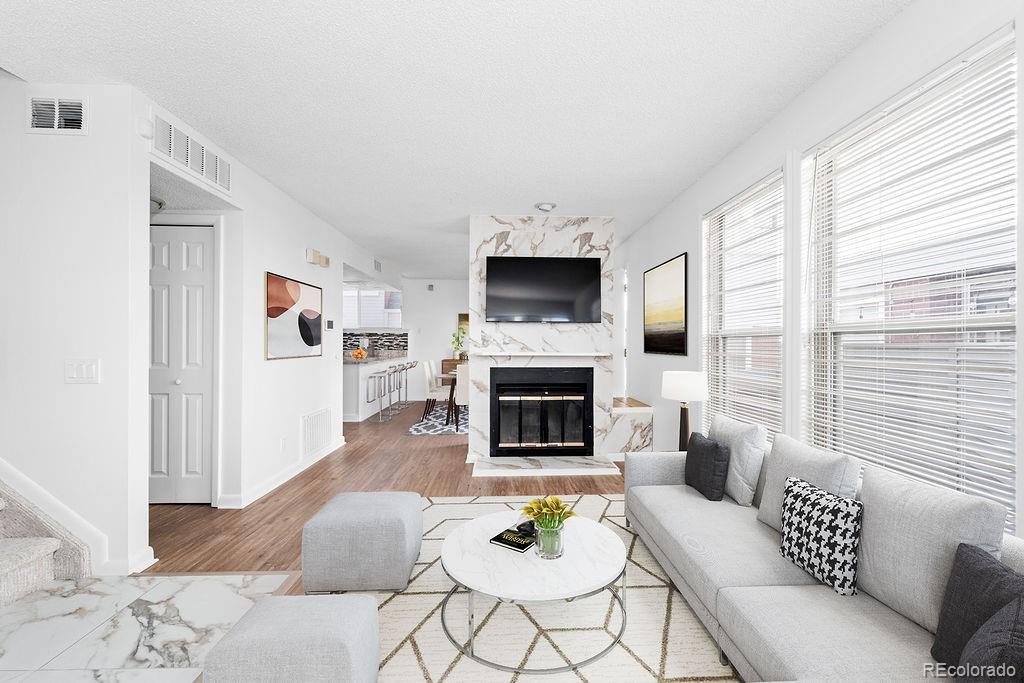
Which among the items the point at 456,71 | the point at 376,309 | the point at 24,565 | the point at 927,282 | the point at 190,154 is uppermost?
the point at 456,71

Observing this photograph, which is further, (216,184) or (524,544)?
(216,184)

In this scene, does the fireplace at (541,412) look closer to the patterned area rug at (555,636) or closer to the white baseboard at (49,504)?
→ the patterned area rug at (555,636)

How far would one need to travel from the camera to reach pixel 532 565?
1894 mm

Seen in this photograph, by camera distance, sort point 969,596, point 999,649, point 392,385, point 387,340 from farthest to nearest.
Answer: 1. point 387,340
2. point 392,385
3. point 969,596
4. point 999,649

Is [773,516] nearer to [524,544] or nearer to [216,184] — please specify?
[524,544]

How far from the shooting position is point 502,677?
1708 mm

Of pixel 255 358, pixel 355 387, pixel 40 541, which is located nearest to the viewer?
pixel 40 541

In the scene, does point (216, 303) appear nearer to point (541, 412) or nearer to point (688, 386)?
point (541, 412)

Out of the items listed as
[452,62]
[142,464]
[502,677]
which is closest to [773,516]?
[502,677]

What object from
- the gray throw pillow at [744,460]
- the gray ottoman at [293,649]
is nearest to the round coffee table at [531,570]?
the gray ottoman at [293,649]

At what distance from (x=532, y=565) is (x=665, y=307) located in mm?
3356

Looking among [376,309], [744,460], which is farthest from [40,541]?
[376,309]

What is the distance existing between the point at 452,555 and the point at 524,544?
13.3 inches

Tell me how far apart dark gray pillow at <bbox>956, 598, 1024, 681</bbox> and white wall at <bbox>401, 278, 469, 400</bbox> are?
880 cm
